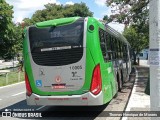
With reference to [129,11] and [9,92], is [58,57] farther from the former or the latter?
[129,11]

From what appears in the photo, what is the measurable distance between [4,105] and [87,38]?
532 cm

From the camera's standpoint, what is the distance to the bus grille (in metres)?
10.0

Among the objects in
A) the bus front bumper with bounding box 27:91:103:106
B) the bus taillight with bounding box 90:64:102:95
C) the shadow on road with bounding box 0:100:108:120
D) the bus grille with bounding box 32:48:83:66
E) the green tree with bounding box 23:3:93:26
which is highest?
the green tree with bounding box 23:3:93:26

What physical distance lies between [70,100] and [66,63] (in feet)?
3.63

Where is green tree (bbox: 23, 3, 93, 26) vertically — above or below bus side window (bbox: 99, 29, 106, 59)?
above

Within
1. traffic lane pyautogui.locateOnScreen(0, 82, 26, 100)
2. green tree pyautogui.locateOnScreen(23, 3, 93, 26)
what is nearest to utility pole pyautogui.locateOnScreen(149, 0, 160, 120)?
traffic lane pyautogui.locateOnScreen(0, 82, 26, 100)

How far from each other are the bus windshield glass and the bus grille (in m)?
0.12

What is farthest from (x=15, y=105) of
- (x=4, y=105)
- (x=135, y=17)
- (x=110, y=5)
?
(x=110, y=5)

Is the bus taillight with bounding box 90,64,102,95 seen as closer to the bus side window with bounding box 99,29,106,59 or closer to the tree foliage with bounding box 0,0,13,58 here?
the bus side window with bounding box 99,29,106,59

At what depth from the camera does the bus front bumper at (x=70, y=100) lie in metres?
9.79

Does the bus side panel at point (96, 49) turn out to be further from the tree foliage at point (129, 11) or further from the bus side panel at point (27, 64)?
A: the tree foliage at point (129, 11)

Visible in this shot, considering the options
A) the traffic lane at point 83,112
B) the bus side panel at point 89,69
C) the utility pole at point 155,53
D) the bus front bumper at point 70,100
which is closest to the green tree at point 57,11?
the traffic lane at point 83,112

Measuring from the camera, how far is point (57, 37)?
10.3m

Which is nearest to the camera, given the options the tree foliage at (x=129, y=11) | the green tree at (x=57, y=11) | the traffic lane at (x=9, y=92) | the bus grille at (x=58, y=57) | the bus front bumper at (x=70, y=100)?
the bus front bumper at (x=70, y=100)
